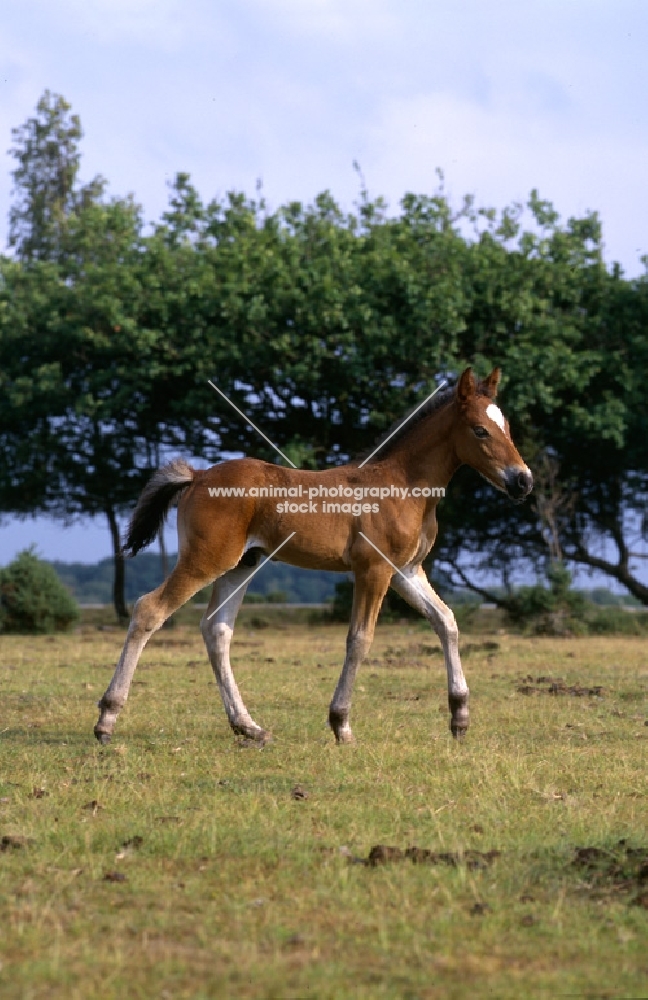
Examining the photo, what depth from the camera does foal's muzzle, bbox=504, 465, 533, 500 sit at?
356 inches

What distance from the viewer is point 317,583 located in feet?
116

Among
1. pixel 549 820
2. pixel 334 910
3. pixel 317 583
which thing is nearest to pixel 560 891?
pixel 334 910

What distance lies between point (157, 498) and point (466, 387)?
2.56 metres

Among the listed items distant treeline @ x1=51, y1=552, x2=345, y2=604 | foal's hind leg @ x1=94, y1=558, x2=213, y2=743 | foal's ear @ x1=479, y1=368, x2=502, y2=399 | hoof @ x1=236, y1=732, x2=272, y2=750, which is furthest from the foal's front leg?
distant treeline @ x1=51, y1=552, x2=345, y2=604

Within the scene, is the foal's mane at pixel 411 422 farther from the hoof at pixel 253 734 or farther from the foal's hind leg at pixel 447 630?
the hoof at pixel 253 734

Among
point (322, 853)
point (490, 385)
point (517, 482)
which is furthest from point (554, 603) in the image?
point (322, 853)

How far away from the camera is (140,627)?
903 centimetres

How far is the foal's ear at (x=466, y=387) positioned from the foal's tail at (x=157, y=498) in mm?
2165

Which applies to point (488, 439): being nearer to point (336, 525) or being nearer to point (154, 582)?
point (336, 525)

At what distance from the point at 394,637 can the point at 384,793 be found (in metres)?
14.9

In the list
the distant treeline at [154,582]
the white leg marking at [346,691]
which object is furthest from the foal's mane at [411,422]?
the distant treeline at [154,582]

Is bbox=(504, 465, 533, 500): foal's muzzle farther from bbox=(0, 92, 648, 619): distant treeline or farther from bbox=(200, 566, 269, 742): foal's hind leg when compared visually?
bbox=(0, 92, 648, 619): distant treeline

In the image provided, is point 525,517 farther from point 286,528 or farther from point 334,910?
point 334,910

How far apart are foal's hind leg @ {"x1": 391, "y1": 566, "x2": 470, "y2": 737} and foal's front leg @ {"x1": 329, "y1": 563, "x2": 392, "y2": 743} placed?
227mm
